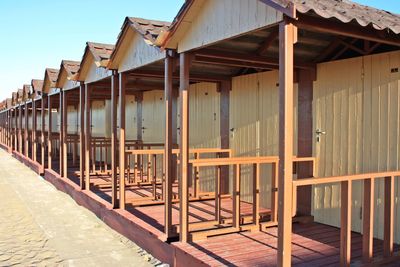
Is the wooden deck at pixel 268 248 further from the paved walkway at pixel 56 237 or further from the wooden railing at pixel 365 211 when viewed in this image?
the paved walkway at pixel 56 237

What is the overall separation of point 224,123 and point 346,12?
4.13 metres

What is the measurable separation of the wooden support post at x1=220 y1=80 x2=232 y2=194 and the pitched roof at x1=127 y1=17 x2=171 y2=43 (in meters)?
1.79

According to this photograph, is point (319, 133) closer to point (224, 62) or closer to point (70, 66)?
point (224, 62)

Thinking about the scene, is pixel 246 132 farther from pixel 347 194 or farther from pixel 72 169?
pixel 72 169

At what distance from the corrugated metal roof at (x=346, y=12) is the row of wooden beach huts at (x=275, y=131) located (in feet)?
0.05

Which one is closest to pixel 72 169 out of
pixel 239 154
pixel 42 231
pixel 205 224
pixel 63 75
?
pixel 63 75

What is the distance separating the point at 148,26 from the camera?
5.43m

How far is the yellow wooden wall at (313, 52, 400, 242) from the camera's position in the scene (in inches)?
175

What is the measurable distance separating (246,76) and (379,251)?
3370 mm

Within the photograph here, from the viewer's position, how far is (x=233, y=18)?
11.9 ft

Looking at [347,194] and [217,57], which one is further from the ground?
[217,57]

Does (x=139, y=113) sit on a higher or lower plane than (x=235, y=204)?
higher

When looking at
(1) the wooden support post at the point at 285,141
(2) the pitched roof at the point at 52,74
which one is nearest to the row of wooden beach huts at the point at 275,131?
(1) the wooden support post at the point at 285,141

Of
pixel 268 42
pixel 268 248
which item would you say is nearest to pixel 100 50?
pixel 268 42
